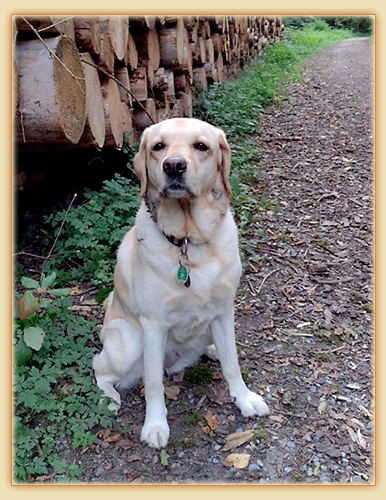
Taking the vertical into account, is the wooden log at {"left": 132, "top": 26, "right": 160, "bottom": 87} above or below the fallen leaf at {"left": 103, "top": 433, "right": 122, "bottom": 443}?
above

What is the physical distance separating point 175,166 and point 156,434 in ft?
4.63

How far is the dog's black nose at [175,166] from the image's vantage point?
224 cm

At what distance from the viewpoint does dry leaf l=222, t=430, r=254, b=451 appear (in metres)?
2.48

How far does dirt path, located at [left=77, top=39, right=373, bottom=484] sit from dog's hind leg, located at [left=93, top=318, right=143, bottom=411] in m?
0.14

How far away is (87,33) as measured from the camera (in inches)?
131

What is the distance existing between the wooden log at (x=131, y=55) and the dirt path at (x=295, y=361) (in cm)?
190

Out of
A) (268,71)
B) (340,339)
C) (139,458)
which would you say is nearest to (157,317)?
(139,458)

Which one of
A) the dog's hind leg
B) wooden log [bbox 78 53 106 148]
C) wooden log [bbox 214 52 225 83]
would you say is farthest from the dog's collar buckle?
wooden log [bbox 214 52 225 83]

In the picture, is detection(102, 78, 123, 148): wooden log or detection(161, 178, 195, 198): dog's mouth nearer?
detection(161, 178, 195, 198): dog's mouth

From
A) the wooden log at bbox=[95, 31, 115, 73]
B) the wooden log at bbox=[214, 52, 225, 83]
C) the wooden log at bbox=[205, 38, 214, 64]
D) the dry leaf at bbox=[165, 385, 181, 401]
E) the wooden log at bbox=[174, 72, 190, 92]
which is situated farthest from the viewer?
the wooden log at bbox=[214, 52, 225, 83]

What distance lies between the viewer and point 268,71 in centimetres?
1091

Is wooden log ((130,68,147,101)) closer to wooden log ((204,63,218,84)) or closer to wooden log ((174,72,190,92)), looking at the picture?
wooden log ((174,72,190,92))

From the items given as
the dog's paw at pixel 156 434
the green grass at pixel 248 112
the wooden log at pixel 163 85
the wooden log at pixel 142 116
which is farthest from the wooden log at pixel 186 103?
the dog's paw at pixel 156 434

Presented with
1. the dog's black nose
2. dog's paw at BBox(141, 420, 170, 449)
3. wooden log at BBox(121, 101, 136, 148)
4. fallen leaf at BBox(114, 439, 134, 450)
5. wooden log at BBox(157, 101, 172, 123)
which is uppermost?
the dog's black nose
